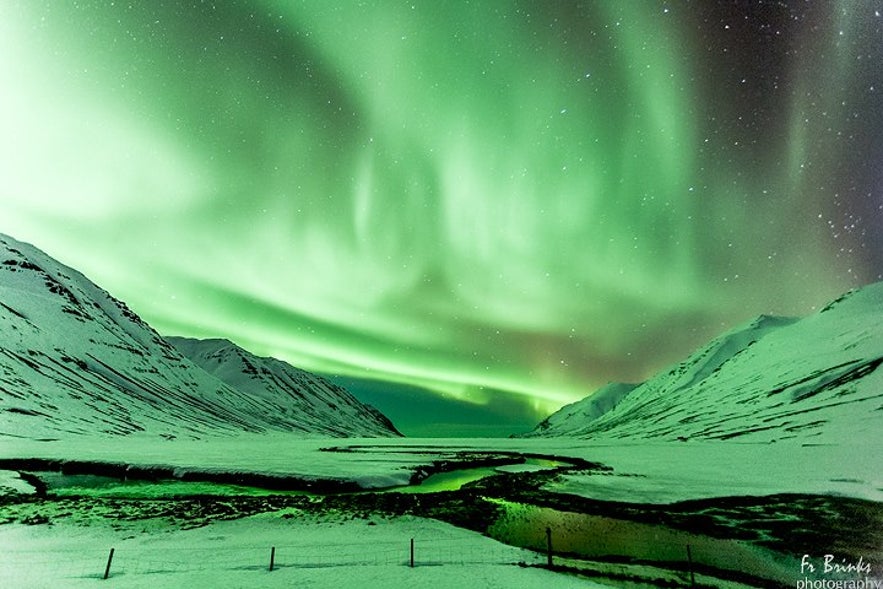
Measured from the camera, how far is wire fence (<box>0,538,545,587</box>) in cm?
1983

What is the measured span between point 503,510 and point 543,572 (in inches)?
516

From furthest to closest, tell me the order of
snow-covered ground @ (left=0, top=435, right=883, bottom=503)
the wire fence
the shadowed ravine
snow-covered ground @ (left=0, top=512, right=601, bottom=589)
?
snow-covered ground @ (left=0, top=435, right=883, bottom=503)
the shadowed ravine
the wire fence
snow-covered ground @ (left=0, top=512, right=601, bottom=589)

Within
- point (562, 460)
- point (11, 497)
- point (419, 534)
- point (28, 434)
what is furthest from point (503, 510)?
point (28, 434)

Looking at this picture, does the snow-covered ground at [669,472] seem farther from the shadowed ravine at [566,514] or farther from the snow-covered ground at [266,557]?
the snow-covered ground at [266,557]

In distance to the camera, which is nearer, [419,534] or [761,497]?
[419,534]

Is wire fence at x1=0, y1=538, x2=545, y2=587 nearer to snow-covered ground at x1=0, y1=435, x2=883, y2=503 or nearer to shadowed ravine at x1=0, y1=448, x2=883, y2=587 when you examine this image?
shadowed ravine at x1=0, y1=448, x2=883, y2=587

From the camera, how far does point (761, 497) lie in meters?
35.0

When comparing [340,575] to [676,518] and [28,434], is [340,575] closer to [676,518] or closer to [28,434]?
[676,518]

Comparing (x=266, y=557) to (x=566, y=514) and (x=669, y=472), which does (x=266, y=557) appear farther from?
(x=669, y=472)

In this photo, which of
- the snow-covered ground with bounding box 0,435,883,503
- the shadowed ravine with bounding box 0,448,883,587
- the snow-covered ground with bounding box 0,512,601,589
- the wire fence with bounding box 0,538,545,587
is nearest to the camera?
the snow-covered ground with bounding box 0,512,601,589

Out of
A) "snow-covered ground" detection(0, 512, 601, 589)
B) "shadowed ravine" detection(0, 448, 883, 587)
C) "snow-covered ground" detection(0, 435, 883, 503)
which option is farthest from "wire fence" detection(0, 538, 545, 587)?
"snow-covered ground" detection(0, 435, 883, 503)

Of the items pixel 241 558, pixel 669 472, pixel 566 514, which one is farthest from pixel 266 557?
pixel 669 472

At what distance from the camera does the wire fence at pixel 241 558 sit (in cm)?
1983

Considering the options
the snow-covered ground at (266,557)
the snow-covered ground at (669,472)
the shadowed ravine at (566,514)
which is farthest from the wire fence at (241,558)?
the snow-covered ground at (669,472)
